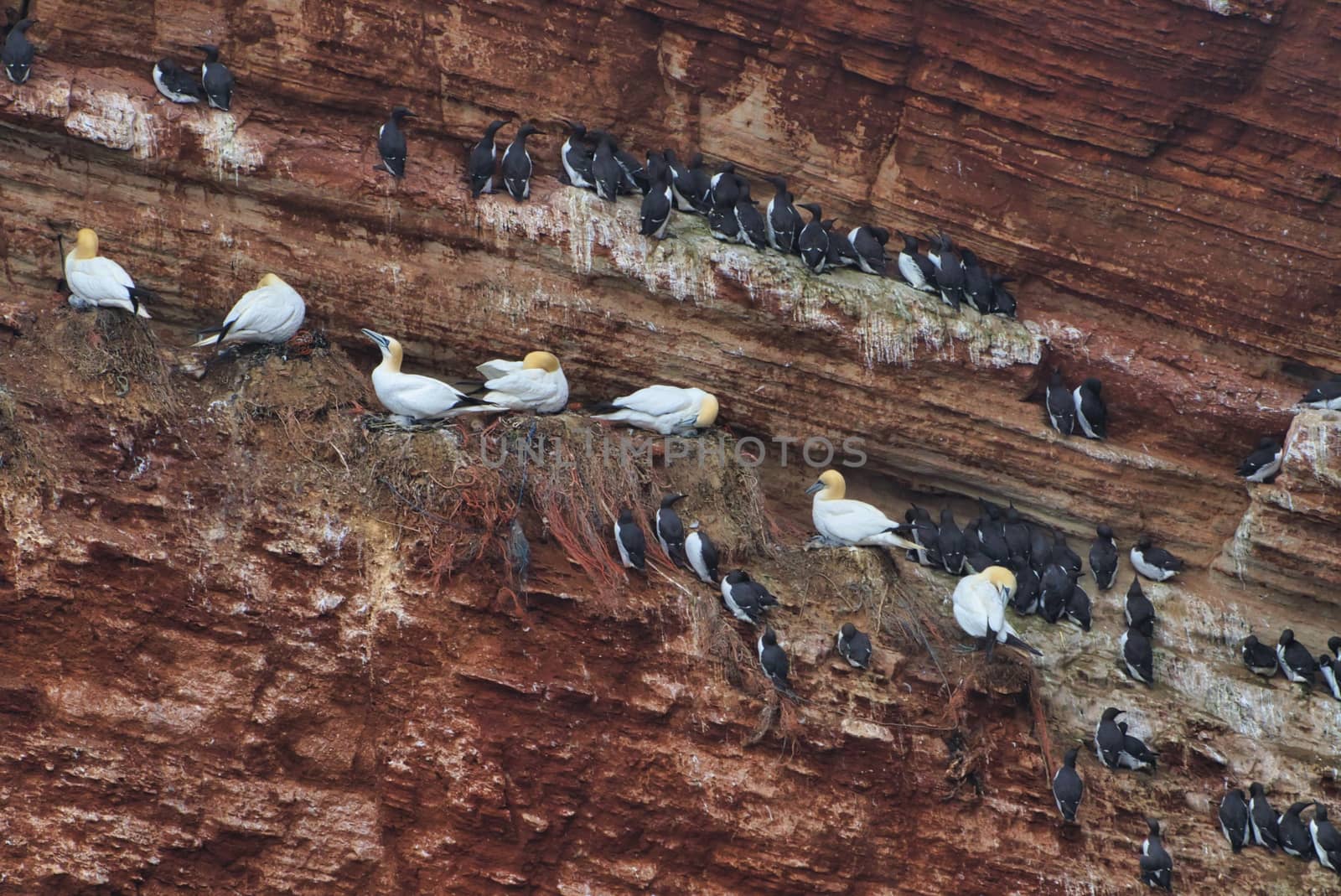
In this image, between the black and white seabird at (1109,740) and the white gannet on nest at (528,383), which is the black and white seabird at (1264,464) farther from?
the white gannet on nest at (528,383)

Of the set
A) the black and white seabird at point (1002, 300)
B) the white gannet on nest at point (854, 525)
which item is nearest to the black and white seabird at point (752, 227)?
the black and white seabird at point (1002, 300)

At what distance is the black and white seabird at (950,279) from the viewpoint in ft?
48.5

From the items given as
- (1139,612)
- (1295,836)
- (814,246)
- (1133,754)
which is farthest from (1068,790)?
(814,246)

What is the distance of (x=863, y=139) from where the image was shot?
15367mm

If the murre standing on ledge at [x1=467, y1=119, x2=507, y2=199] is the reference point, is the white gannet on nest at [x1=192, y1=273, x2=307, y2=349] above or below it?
below

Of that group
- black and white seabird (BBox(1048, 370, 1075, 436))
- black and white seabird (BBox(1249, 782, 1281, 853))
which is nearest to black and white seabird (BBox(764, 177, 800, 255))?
black and white seabird (BBox(1048, 370, 1075, 436))

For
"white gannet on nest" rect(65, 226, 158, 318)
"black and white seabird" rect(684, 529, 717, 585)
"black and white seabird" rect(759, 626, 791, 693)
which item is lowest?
"black and white seabird" rect(759, 626, 791, 693)

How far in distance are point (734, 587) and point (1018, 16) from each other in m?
6.15

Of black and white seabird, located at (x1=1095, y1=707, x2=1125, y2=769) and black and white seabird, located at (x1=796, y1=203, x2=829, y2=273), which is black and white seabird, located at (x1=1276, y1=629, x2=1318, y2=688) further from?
black and white seabird, located at (x1=796, y1=203, x2=829, y2=273)

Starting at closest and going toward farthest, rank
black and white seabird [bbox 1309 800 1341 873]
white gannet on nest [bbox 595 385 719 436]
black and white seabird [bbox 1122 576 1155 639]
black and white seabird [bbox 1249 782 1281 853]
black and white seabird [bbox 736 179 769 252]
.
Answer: black and white seabird [bbox 1309 800 1341 873], black and white seabird [bbox 1249 782 1281 853], white gannet on nest [bbox 595 385 719 436], black and white seabird [bbox 1122 576 1155 639], black and white seabird [bbox 736 179 769 252]

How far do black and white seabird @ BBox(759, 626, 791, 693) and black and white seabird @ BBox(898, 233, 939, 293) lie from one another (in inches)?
169

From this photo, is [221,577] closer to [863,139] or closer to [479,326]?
[479,326]

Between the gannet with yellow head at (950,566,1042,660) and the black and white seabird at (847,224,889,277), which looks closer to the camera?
the gannet with yellow head at (950,566,1042,660)

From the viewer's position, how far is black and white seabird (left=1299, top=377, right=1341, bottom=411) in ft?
48.4
